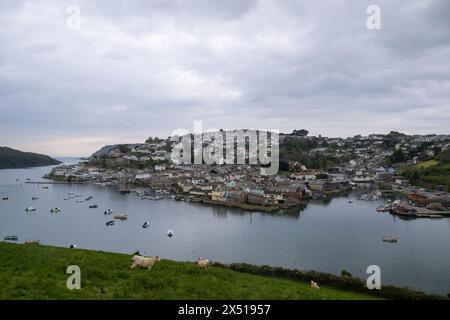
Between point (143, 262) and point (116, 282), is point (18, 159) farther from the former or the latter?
point (116, 282)

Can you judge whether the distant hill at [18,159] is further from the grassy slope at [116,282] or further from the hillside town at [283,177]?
the grassy slope at [116,282]

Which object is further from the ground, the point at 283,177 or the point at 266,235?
the point at 283,177

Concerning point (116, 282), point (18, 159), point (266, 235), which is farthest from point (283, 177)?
point (18, 159)

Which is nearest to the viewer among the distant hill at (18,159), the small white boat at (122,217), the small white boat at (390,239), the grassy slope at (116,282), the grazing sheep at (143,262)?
the grassy slope at (116,282)

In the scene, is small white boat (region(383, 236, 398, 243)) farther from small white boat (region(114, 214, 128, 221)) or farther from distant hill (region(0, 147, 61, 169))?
distant hill (region(0, 147, 61, 169))

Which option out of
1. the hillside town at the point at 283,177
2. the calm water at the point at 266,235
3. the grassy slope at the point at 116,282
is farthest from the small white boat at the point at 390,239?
the grassy slope at the point at 116,282
